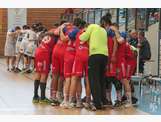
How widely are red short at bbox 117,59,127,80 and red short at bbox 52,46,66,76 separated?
114 centimetres

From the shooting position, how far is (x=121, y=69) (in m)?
9.62

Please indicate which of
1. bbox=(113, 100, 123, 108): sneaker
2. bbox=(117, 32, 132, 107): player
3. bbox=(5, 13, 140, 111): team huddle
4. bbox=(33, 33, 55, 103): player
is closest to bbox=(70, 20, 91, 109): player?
bbox=(5, 13, 140, 111): team huddle

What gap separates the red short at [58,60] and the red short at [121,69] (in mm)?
1136

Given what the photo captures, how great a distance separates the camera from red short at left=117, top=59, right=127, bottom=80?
9.61 m

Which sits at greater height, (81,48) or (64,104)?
(81,48)

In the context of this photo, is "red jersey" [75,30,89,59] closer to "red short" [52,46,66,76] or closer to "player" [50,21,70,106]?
"player" [50,21,70,106]

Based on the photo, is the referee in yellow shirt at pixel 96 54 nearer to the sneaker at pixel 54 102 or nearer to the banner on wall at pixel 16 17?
the sneaker at pixel 54 102

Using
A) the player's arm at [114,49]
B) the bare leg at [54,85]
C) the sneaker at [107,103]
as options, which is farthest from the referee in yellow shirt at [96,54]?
the bare leg at [54,85]

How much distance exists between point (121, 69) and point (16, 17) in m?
19.7

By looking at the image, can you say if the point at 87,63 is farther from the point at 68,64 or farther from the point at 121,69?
Result: the point at 121,69

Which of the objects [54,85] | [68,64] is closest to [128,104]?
[68,64]
